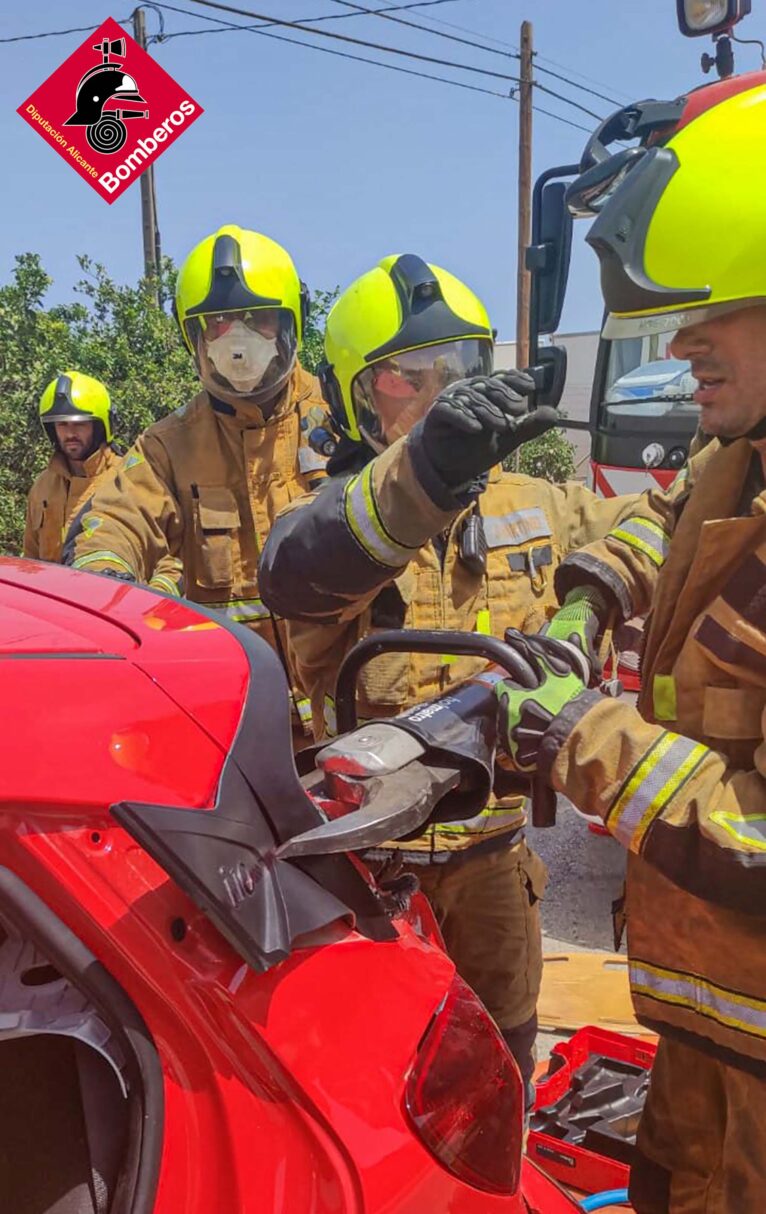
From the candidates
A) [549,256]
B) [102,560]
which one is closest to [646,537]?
[549,256]

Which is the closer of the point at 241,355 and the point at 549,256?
the point at 549,256

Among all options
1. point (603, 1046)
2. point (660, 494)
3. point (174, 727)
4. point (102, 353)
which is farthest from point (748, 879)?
point (102, 353)

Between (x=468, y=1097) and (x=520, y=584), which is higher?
(x=520, y=584)

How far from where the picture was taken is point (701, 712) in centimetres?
162

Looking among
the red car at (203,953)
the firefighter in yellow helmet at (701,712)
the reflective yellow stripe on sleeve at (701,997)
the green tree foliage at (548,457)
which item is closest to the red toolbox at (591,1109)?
the firefighter in yellow helmet at (701,712)

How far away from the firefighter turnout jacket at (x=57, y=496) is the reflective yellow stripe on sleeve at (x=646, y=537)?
19.0ft

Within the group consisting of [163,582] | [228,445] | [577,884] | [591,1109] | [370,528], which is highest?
[228,445]

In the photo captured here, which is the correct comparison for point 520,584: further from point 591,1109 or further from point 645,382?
point 645,382

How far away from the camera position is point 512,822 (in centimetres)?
244

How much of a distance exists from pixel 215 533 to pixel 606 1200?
8.66ft

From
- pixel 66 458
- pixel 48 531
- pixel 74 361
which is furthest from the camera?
pixel 74 361

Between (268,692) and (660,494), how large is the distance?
4.72 feet

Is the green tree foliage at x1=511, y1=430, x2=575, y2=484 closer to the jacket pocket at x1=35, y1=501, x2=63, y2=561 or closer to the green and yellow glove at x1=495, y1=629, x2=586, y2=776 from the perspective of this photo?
the jacket pocket at x1=35, y1=501, x2=63, y2=561

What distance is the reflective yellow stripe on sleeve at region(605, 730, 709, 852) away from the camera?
140 centimetres
